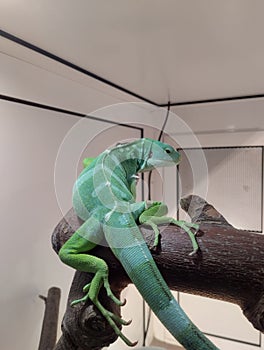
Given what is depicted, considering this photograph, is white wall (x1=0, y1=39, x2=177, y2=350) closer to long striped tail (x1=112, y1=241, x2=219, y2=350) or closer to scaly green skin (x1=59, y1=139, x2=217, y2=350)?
scaly green skin (x1=59, y1=139, x2=217, y2=350)

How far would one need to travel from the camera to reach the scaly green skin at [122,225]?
0.44 m

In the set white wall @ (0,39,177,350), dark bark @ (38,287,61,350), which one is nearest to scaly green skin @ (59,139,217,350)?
white wall @ (0,39,177,350)

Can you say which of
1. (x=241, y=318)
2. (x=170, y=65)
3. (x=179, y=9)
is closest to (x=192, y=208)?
(x=179, y=9)

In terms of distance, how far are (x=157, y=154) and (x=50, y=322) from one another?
70 cm

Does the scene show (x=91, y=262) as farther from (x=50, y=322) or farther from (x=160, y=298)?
(x=50, y=322)

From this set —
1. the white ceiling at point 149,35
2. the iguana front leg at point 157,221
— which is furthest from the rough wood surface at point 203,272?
the white ceiling at point 149,35

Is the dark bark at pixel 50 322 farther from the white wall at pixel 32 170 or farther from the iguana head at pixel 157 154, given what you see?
the iguana head at pixel 157 154

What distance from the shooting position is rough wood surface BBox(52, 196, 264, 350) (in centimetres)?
48

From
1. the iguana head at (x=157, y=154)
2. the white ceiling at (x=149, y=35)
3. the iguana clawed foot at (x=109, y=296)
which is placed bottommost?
the iguana clawed foot at (x=109, y=296)

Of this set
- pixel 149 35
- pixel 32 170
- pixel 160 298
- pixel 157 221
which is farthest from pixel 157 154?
pixel 32 170

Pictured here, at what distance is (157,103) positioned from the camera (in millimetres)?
1712

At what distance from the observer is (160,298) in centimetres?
44

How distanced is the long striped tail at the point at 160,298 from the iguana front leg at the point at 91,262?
66 millimetres

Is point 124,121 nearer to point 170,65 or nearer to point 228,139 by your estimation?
point 170,65
